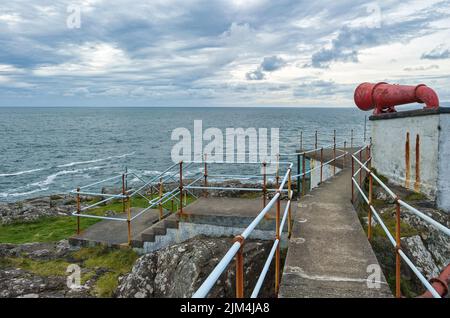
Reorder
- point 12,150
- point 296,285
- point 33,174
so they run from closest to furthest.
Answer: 1. point 296,285
2. point 33,174
3. point 12,150

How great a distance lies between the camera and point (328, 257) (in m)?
5.29

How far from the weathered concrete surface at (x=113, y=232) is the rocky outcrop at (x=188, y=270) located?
4.39 feet

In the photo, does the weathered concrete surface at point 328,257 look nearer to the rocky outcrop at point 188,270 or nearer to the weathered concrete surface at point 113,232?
the rocky outcrop at point 188,270

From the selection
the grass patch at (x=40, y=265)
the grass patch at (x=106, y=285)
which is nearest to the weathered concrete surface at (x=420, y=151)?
the grass patch at (x=106, y=285)

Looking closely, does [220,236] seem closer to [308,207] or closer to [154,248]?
[154,248]

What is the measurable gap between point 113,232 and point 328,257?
18.5ft

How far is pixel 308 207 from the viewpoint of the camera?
8188 mm

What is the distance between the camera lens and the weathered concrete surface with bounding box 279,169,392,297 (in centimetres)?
437

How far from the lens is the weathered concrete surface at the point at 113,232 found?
332 inches

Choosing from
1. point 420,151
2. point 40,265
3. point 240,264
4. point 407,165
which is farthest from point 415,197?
point 40,265

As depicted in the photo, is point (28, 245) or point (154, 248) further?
point (28, 245)
